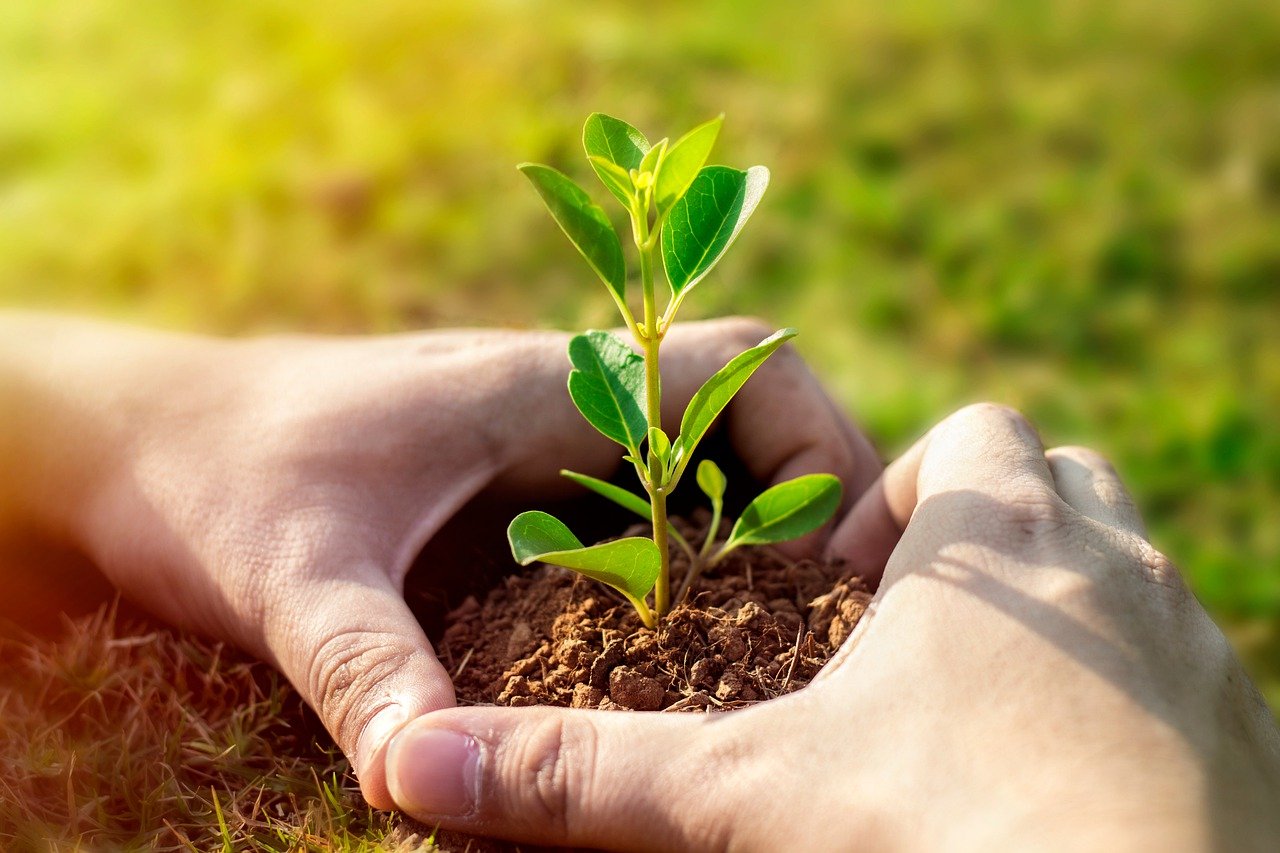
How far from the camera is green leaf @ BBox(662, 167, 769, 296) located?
3.60 feet

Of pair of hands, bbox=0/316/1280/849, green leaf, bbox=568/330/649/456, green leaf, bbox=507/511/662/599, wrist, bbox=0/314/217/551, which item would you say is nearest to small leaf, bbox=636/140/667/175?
green leaf, bbox=568/330/649/456

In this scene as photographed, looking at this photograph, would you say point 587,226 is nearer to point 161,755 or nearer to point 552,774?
point 552,774

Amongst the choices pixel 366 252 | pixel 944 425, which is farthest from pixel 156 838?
pixel 366 252

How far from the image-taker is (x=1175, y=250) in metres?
2.91

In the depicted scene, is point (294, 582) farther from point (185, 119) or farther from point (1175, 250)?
point (1175, 250)

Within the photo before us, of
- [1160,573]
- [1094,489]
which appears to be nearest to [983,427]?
[1094,489]

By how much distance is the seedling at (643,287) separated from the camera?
1.05 m

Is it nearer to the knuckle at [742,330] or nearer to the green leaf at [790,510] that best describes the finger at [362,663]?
the green leaf at [790,510]

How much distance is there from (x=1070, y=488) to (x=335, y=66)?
2771mm

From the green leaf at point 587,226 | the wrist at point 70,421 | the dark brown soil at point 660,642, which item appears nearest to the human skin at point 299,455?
the wrist at point 70,421

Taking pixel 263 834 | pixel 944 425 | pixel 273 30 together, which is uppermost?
pixel 273 30

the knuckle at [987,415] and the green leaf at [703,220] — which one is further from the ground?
the green leaf at [703,220]

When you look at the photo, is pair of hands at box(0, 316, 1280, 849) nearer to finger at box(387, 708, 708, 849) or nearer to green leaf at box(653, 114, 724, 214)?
finger at box(387, 708, 708, 849)

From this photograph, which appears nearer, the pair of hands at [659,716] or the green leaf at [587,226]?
the pair of hands at [659,716]
